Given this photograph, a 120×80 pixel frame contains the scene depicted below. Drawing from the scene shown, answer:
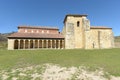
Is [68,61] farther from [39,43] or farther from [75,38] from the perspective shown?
[39,43]

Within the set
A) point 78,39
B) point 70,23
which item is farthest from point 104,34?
point 70,23

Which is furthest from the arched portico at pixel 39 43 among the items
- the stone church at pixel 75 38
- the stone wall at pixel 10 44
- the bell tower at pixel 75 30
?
the bell tower at pixel 75 30

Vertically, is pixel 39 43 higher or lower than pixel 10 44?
higher

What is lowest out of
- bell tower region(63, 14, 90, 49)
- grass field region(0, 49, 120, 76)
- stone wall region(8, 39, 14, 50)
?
grass field region(0, 49, 120, 76)

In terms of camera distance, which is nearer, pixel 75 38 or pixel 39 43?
pixel 75 38

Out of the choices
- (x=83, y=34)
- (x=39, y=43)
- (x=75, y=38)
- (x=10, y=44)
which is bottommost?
(x=10, y=44)

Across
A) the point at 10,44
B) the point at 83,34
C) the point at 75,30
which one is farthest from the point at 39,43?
the point at 83,34

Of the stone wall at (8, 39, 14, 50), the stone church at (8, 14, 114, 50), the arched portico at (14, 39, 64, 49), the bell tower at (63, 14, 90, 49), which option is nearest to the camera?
the stone wall at (8, 39, 14, 50)

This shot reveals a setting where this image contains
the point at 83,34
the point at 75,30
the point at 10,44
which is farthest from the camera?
the point at 75,30

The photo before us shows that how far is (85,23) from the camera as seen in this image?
119 ft

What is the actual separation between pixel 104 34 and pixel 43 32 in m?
18.4

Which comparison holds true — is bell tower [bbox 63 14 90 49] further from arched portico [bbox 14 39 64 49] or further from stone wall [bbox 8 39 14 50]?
stone wall [bbox 8 39 14 50]

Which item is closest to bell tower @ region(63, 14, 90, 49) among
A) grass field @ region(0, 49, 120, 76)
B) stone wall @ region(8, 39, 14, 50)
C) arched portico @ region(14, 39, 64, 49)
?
arched portico @ region(14, 39, 64, 49)

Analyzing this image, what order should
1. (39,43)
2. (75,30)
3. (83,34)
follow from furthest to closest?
(75,30) < (39,43) < (83,34)
